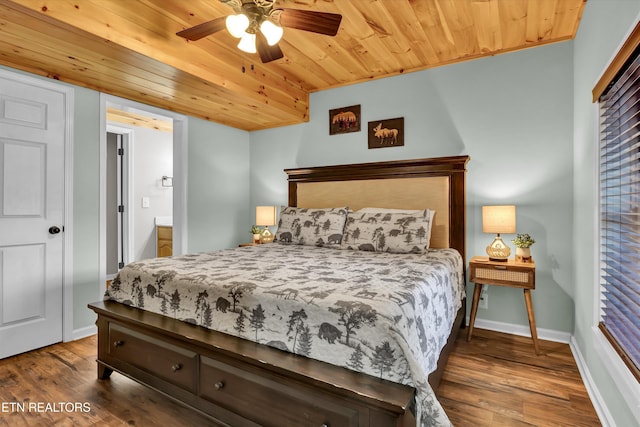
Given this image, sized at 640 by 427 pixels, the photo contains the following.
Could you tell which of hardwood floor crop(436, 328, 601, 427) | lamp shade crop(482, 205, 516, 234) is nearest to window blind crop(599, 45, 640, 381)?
hardwood floor crop(436, 328, 601, 427)

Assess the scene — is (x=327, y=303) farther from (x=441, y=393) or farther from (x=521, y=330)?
(x=521, y=330)

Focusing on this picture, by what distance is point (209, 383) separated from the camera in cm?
164

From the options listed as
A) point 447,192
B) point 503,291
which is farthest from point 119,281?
point 503,291

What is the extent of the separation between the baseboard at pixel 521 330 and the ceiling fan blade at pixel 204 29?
3.18 meters

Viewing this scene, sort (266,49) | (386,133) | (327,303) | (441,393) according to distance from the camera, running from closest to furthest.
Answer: (327,303) < (441,393) < (266,49) < (386,133)

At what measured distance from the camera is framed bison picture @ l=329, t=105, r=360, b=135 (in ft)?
12.4

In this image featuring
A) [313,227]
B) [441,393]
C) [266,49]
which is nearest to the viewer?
[441,393]

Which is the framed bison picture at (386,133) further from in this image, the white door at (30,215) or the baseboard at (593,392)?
the white door at (30,215)

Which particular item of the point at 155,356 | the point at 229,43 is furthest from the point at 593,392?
the point at 229,43

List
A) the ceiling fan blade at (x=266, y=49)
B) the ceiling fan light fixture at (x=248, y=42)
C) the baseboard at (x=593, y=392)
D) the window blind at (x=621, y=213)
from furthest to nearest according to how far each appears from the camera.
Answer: the ceiling fan blade at (x=266, y=49) → the ceiling fan light fixture at (x=248, y=42) → the baseboard at (x=593, y=392) → the window blind at (x=621, y=213)

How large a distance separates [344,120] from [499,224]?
2.02 m

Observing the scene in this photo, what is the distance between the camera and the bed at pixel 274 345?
1248 mm

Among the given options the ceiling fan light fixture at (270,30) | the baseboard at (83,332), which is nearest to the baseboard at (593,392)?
the ceiling fan light fixture at (270,30)

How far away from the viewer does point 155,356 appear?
1857 millimetres
